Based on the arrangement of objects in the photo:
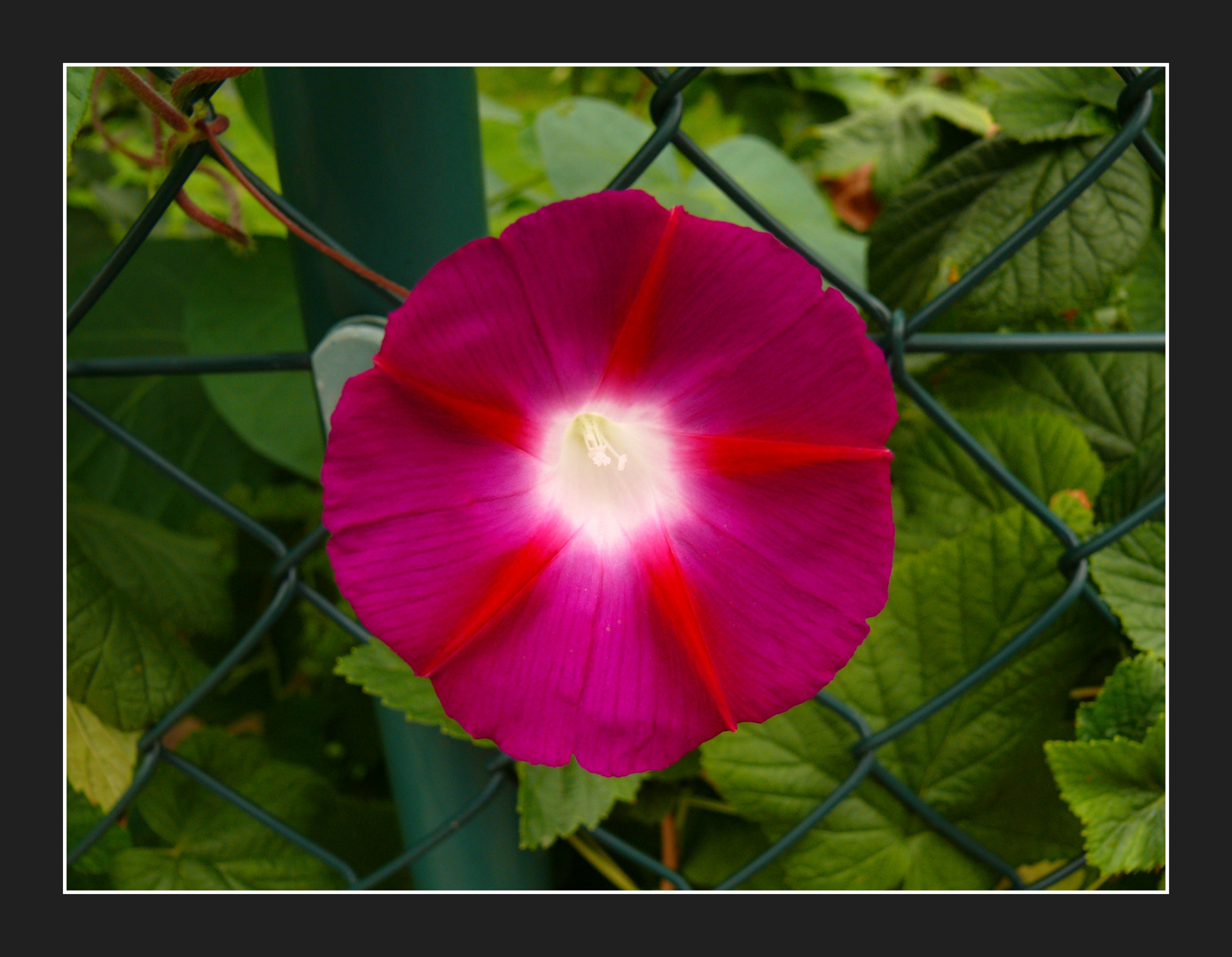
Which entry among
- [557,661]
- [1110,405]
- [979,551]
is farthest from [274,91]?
[1110,405]

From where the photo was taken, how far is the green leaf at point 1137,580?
1.68 ft

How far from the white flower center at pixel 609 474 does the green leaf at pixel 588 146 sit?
31 cm

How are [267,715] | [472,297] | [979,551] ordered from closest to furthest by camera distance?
1. [472,297]
2. [979,551]
3. [267,715]

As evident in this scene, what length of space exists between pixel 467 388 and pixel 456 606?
0.09 m

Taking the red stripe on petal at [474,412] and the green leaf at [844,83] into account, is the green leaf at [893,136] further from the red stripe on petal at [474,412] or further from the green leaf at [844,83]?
the red stripe on petal at [474,412]

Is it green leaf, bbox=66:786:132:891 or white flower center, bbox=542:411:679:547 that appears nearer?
white flower center, bbox=542:411:679:547

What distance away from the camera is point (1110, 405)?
0.61 metres

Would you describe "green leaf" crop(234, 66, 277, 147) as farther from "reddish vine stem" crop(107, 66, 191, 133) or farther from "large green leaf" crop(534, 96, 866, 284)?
"large green leaf" crop(534, 96, 866, 284)

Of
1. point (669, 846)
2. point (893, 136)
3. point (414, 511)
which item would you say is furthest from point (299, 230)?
point (893, 136)

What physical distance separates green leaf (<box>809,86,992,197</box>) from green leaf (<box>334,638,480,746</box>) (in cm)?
58

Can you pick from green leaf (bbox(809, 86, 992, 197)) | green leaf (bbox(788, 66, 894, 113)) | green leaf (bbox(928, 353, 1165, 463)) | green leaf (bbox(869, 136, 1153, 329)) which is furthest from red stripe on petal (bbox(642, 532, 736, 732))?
green leaf (bbox(788, 66, 894, 113))

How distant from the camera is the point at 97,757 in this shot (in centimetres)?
52

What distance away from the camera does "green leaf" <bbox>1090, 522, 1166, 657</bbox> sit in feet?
1.68

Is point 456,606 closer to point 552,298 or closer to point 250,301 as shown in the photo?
point 552,298
